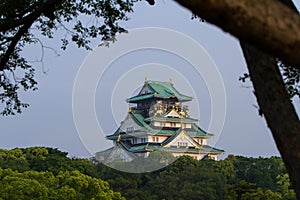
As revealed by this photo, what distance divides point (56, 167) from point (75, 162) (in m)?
1.25

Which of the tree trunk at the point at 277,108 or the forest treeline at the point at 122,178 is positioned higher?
the forest treeline at the point at 122,178

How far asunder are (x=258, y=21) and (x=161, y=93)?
113 ft

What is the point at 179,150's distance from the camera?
108ft

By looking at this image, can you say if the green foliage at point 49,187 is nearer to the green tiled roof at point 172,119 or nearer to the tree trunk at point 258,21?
the green tiled roof at point 172,119

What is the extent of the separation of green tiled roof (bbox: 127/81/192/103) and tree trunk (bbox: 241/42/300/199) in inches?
1289

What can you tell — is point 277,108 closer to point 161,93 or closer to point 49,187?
point 49,187

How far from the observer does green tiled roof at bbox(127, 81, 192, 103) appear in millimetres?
35562

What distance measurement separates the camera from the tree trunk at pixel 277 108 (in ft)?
7.13

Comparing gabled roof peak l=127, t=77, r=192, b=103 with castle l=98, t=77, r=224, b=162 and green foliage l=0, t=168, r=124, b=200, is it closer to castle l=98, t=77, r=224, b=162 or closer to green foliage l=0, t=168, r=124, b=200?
castle l=98, t=77, r=224, b=162

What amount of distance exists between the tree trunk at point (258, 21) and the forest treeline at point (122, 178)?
13.1 metres

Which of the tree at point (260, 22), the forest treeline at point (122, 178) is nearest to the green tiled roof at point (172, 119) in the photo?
the forest treeline at point (122, 178)

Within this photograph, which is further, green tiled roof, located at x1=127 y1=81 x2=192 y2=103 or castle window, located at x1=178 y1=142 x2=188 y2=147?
green tiled roof, located at x1=127 y1=81 x2=192 y2=103

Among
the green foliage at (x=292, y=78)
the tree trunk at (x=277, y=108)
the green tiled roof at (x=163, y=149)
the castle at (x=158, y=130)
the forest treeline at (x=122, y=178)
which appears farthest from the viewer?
the castle at (x=158, y=130)

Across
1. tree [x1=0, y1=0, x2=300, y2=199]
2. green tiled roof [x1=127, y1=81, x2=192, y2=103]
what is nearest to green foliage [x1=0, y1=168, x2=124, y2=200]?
tree [x1=0, y1=0, x2=300, y2=199]
